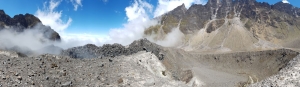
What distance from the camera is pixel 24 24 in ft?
495

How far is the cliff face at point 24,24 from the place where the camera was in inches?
5385

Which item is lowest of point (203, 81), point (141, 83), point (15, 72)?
point (203, 81)

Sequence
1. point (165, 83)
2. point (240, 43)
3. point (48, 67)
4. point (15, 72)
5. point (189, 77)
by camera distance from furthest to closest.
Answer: point (240, 43) → point (189, 77) → point (165, 83) → point (48, 67) → point (15, 72)

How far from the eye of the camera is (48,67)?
29266 mm

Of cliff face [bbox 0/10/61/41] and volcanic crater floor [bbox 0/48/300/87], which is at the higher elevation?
cliff face [bbox 0/10/61/41]

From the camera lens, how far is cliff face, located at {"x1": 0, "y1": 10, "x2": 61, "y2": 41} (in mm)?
136788

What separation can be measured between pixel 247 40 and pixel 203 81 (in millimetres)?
133391

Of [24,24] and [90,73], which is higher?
[24,24]

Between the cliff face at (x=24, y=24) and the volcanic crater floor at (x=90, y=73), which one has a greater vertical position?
the cliff face at (x=24, y=24)

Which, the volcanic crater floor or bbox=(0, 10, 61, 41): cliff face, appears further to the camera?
bbox=(0, 10, 61, 41): cliff face

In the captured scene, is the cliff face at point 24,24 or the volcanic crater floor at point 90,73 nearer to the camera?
the volcanic crater floor at point 90,73

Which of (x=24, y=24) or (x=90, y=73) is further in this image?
(x=24, y=24)

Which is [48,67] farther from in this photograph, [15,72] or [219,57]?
[219,57]

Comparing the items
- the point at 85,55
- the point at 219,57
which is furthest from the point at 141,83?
the point at 219,57
